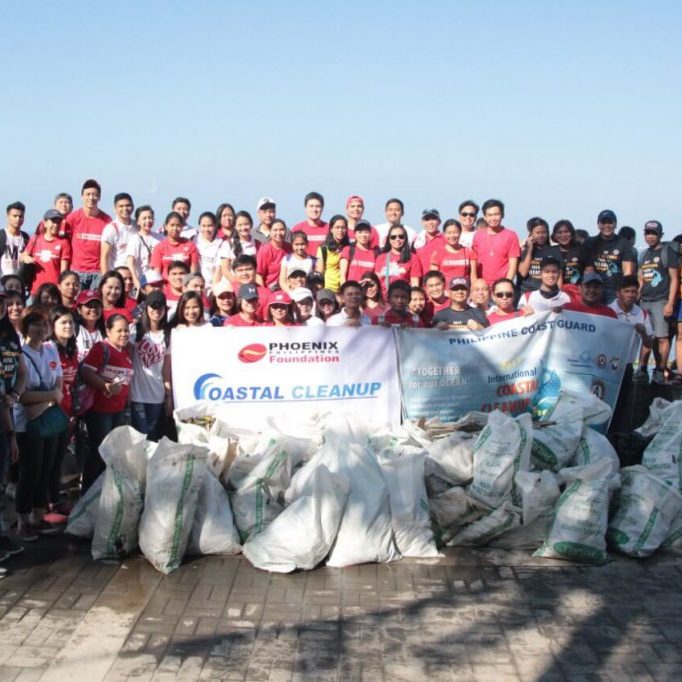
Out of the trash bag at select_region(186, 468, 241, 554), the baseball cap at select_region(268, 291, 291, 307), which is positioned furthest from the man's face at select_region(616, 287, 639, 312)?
the trash bag at select_region(186, 468, 241, 554)

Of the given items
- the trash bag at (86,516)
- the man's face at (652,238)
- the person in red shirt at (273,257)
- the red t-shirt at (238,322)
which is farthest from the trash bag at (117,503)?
the man's face at (652,238)

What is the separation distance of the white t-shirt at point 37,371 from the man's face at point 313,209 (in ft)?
15.3

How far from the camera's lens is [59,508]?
22.8ft

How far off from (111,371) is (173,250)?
3143 millimetres

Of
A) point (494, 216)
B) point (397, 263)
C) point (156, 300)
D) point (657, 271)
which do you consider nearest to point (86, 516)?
point (156, 300)

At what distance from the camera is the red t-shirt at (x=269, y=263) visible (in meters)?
9.92

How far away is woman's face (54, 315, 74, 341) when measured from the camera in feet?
22.2

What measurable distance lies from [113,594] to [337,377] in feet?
9.20

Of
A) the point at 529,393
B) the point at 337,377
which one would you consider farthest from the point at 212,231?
the point at 529,393

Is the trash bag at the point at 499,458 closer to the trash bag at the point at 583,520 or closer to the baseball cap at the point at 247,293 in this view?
the trash bag at the point at 583,520

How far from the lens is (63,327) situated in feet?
22.3

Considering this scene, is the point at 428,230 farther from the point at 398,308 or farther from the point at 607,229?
the point at 398,308

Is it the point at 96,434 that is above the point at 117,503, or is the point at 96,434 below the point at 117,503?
above

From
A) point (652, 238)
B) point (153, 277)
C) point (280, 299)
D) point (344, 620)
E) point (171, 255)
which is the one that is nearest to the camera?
point (344, 620)
